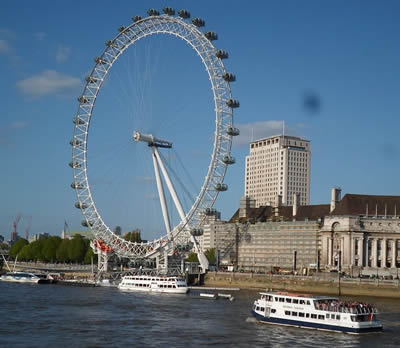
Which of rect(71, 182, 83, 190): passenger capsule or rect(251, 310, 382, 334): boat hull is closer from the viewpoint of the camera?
rect(251, 310, 382, 334): boat hull

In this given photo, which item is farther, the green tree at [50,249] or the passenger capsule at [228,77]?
the green tree at [50,249]

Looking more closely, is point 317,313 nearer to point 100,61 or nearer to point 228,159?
point 228,159

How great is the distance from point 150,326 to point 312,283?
40.7 m

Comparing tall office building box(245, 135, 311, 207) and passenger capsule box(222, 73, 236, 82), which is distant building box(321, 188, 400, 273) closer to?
passenger capsule box(222, 73, 236, 82)

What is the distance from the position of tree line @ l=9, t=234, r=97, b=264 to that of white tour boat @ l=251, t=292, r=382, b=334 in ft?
261

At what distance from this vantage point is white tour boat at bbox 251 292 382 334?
47469 millimetres

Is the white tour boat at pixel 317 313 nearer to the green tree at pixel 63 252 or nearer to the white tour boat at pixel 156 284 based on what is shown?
the white tour boat at pixel 156 284

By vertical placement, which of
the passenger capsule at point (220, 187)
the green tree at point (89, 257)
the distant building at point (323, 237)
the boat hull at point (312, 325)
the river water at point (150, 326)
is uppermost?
the passenger capsule at point (220, 187)

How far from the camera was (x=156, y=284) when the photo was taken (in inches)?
3127

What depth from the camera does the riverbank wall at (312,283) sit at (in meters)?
79.9

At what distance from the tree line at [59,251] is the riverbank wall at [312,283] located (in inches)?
1554

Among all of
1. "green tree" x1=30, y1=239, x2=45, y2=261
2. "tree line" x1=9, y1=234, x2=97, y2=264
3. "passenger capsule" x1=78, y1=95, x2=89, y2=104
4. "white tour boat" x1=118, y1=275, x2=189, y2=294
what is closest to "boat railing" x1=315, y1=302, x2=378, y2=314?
"white tour boat" x1=118, y1=275, x2=189, y2=294

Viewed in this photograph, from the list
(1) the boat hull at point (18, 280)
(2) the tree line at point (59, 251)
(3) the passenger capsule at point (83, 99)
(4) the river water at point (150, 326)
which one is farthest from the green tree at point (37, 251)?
(4) the river water at point (150, 326)

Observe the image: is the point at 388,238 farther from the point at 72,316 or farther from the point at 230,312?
the point at 72,316
